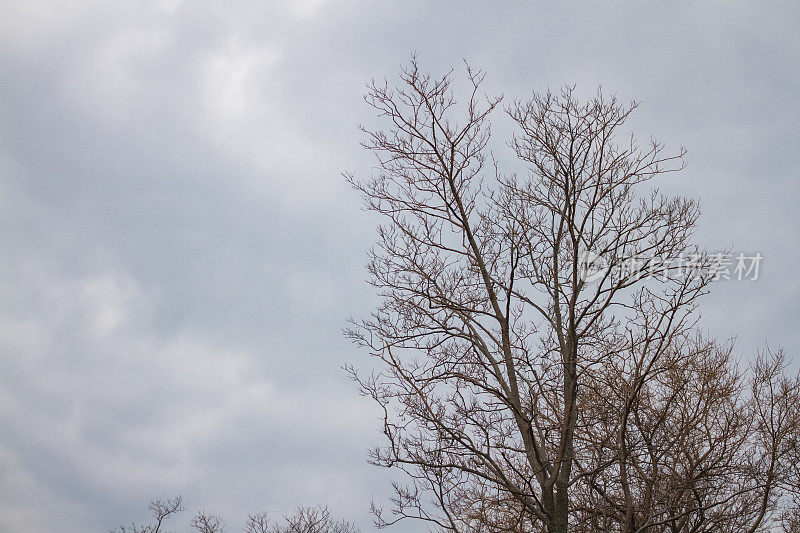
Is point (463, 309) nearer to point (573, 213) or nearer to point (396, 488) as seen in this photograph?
point (573, 213)

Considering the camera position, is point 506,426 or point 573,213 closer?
point 573,213

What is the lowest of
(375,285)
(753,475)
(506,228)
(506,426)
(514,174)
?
(753,475)

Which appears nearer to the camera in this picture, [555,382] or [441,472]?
[441,472]

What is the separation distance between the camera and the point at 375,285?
9828 millimetres

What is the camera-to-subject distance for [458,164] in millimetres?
9867

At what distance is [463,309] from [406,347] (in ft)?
3.10

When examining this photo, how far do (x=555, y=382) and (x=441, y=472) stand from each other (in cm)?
216

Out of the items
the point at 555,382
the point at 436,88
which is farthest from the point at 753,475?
the point at 436,88

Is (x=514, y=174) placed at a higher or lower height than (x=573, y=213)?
higher

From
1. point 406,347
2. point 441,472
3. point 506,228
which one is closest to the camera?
point 441,472

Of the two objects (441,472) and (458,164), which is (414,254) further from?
(441,472)

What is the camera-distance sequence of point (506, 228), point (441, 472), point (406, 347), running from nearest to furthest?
point (441, 472)
point (406, 347)
point (506, 228)

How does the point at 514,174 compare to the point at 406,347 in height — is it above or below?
above

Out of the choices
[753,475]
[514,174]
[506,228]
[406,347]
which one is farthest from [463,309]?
[753,475]
